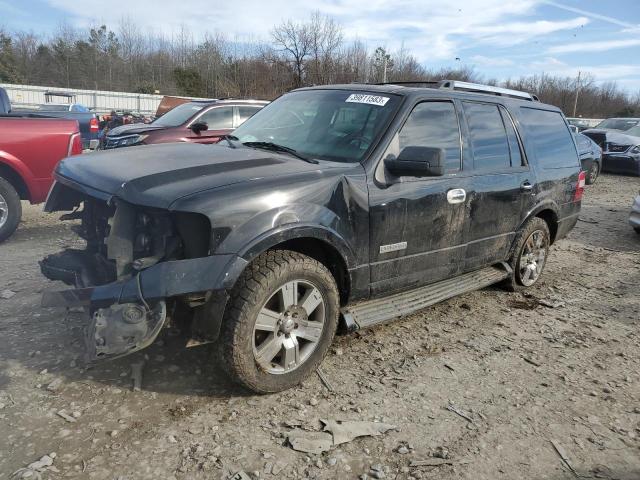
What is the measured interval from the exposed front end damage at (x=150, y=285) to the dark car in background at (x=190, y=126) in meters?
6.05

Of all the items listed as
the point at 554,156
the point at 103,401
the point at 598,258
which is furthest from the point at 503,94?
the point at 103,401

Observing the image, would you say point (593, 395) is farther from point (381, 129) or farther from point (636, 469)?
point (381, 129)

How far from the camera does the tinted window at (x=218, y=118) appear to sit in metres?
9.48

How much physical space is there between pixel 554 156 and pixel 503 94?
2.91ft

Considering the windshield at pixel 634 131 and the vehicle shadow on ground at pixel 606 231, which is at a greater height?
the windshield at pixel 634 131

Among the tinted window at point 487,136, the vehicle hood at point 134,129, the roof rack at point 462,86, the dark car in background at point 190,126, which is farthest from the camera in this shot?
the vehicle hood at point 134,129

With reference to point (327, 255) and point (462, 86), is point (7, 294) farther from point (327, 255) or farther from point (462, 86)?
point (462, 86)

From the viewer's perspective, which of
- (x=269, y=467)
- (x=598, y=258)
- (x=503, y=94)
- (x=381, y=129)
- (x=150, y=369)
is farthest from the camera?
(x=598, y=258)

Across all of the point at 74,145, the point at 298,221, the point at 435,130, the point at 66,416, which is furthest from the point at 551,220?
the point at 74,145

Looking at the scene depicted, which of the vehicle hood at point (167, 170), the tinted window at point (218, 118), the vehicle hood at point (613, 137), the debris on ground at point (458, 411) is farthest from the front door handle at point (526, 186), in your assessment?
the vehicle hood at point (613, 137)

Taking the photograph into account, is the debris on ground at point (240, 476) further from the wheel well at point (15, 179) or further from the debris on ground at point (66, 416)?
the wheel well at point (15, 179)

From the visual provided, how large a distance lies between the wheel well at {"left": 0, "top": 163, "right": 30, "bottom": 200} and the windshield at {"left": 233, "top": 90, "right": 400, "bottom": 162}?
133 inches

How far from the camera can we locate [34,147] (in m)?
5.97

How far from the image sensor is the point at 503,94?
16.3 ft
